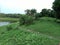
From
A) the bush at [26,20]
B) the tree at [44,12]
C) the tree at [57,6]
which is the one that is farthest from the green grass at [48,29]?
the tree at [44,12]

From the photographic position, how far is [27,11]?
69125mm

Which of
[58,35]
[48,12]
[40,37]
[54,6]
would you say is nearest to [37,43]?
[40,37]

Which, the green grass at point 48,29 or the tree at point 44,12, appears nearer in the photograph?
the green grass at point 48,29

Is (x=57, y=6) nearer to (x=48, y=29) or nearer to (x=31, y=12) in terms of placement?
(x=48, y=29)

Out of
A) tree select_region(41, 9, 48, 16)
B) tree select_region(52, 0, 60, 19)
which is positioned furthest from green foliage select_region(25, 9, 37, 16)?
tree select_region(52, 0, 60, 19)

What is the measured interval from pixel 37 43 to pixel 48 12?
40336mm

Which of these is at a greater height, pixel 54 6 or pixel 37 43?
pixel 54 6

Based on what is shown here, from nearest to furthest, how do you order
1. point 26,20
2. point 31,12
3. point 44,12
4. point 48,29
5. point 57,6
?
point 48,29, point 57,6, point 26,20, point 44,12, point 31,12

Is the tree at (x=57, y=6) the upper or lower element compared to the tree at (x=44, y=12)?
upper

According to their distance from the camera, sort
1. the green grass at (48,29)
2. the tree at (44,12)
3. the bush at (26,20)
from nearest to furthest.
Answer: the green grass at (48,29) → the bush at (26,20) → the tree at (44,12)

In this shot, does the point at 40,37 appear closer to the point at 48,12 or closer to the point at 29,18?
the point at 29,18

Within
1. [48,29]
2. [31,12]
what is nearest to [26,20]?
[48,29]

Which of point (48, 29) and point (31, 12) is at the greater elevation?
point (31, 12)

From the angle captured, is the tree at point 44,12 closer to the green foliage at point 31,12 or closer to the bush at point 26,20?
the green foliage at point 31,12
